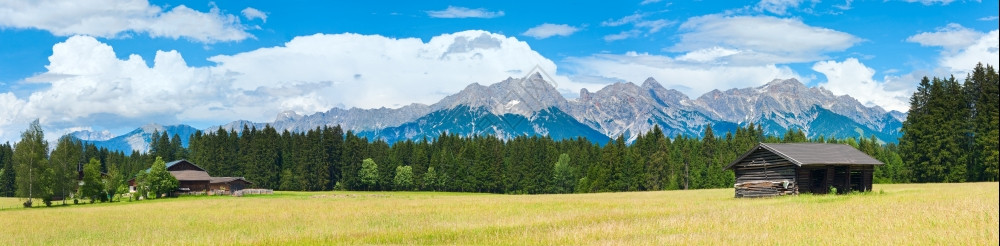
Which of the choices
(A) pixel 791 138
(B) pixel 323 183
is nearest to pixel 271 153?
(B) pixel 323 183

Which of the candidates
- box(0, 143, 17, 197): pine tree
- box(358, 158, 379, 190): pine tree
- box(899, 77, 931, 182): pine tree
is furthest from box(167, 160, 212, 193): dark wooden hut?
box(899, 77, 931, 182): pine tree

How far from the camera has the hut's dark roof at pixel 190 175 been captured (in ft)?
318

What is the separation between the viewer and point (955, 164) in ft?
241

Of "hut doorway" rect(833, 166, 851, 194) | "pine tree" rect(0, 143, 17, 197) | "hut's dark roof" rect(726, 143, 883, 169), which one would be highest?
"hut's dark roof" rect(726, 143, 883, 169)

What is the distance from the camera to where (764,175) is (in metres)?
47.9

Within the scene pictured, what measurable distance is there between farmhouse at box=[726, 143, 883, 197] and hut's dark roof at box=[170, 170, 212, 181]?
77.3m

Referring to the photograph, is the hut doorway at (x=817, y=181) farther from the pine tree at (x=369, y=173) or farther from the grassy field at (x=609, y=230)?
the pine tree at (x=369, y=173)

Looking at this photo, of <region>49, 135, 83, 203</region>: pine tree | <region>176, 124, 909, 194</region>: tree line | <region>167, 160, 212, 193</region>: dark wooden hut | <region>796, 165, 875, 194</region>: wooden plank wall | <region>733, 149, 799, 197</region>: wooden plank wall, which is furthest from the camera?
<region>176, 124, 909, 194</region>: tree line

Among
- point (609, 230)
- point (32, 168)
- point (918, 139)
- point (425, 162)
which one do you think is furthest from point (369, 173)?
point (609, 230)

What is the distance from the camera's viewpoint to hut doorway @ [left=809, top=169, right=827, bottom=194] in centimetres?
4675

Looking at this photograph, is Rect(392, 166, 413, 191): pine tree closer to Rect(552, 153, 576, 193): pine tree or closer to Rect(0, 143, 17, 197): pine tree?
Rect(552, 153, 576, 193): pine tree

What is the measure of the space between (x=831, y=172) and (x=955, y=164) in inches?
1471

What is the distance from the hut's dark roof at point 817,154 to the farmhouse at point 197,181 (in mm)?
77316

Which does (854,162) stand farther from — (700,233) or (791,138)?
(791,138)
